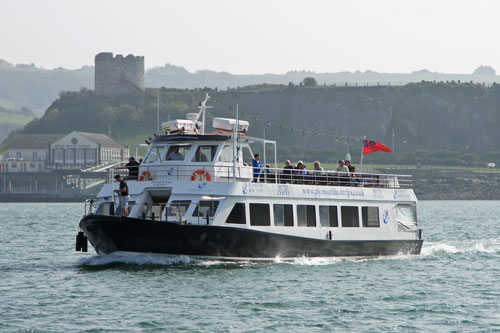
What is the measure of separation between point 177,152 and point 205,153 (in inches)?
39.2

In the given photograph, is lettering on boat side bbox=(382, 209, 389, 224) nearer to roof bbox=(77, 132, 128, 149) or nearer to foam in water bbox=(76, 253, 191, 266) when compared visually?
foam in water bbox=(76, 253, 191, 266)

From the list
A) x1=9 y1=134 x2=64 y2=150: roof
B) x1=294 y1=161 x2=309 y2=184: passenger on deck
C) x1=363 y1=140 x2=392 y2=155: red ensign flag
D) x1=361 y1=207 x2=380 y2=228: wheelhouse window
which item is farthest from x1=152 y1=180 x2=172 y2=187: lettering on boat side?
x1=9 y1=134 x2=64 y2=150: roof

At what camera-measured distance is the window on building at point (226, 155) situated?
3009cm

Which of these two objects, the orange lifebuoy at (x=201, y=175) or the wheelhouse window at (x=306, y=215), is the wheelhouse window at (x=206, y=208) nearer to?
the orange lifebuoy at (x=201, y=175)

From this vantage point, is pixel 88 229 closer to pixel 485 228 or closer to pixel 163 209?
pixel 163 209

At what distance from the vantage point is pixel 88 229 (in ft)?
92.4

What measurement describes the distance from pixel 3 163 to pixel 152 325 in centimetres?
15298

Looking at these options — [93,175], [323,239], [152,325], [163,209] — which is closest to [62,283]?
[163,209]

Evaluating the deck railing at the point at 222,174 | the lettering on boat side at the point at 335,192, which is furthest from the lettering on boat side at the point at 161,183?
the lettering on boat side at the point at 335,192

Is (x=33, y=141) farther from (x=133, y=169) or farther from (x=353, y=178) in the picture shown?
Result: (x=353, y=178)

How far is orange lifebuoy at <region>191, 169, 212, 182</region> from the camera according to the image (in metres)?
29.1

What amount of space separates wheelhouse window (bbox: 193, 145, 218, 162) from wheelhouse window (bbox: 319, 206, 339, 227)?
169 inches

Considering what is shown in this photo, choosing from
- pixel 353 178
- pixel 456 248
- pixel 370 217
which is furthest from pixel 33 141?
pixel 353 178

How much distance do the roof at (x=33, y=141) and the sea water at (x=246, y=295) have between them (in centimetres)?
15584
